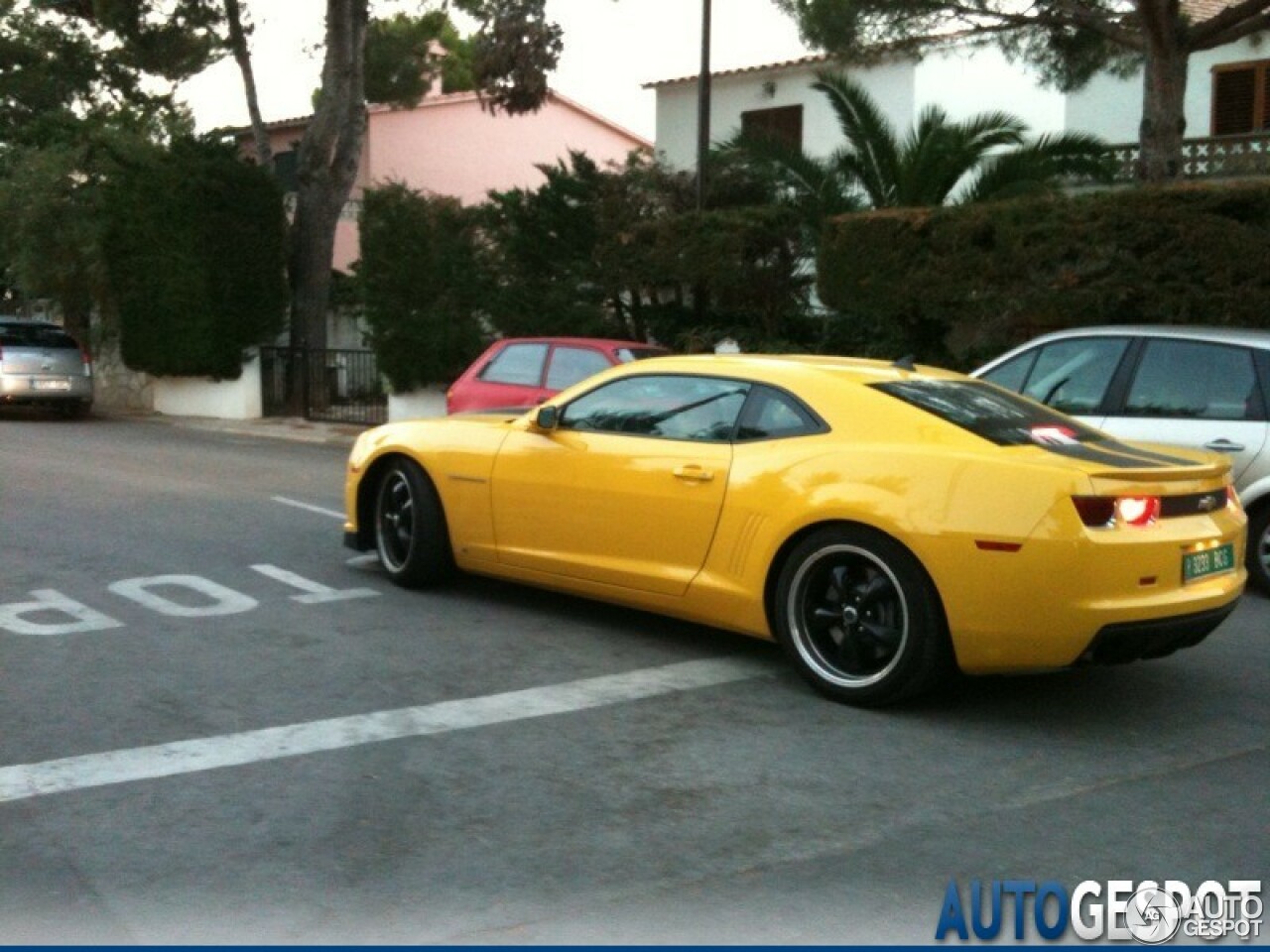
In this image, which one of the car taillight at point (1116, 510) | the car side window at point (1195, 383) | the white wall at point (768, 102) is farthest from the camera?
the white wall at point (768, 102)

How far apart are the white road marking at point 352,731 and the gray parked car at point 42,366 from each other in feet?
63.6

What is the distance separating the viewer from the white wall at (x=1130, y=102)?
26141 millimetres

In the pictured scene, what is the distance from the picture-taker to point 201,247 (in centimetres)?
2466

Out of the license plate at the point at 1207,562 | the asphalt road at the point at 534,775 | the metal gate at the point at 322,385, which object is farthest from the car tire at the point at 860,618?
the metal gate at the point at 322,385

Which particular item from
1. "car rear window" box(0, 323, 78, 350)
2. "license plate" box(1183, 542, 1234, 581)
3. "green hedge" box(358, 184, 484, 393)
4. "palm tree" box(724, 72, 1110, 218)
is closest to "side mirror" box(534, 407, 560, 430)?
"license plate" box(1183, 542, 1234, 581)

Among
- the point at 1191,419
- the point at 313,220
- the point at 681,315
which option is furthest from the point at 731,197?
the point at 1191,419

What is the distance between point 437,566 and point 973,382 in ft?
10.2

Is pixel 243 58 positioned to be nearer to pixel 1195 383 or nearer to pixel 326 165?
pixel 326 165

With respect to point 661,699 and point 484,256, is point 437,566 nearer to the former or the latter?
point 661,699

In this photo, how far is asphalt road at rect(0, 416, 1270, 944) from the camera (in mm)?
4340

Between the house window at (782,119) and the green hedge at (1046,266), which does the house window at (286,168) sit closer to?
the house window at (782,119)

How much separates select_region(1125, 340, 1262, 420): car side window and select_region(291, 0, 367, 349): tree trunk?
17.7m

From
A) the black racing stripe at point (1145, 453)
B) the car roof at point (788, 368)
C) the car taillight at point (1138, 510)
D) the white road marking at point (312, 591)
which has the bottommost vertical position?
the white road marking at point (312, 591)

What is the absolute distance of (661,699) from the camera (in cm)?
657
